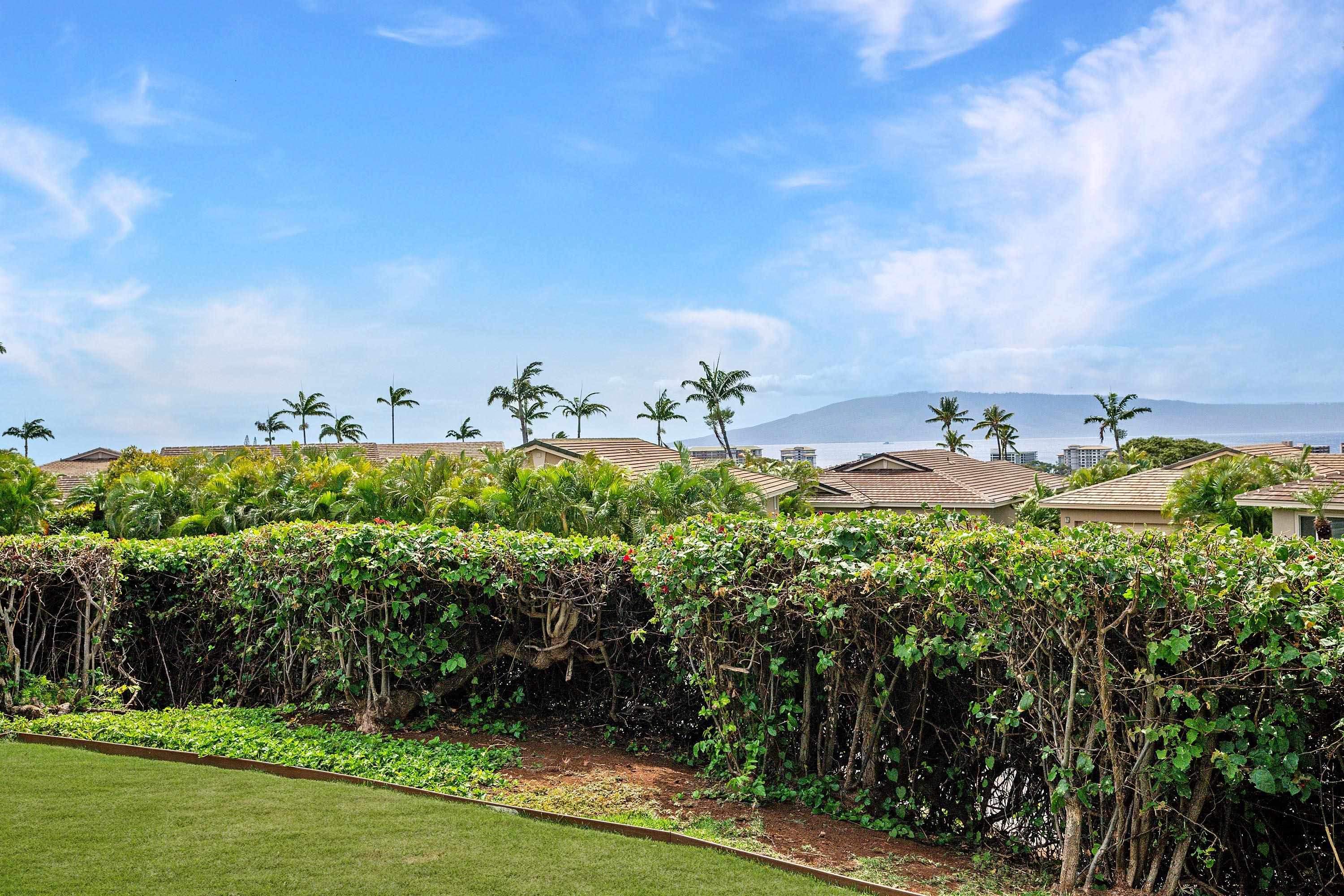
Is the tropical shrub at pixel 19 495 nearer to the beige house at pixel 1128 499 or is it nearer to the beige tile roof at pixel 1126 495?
the beige house at pixel 1128 499

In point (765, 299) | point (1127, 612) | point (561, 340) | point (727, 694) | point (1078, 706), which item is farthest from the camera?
point (561, 340)

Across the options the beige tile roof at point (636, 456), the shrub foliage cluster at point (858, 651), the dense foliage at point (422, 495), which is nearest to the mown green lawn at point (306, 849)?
the shrub foliage cluster at point (858, 651)

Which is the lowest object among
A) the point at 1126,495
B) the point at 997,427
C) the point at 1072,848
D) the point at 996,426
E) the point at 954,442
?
the point at 1072,848

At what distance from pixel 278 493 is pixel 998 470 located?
3561 cm

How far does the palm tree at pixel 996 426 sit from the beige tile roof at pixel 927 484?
48008 millimetres

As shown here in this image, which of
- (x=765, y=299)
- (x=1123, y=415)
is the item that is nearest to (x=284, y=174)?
(x=765, y=299)

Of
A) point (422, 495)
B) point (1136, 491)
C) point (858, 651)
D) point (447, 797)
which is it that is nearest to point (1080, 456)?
point (1136, 491)

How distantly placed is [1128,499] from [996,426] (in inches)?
2638

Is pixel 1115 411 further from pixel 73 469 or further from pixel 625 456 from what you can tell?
pixel 73 469

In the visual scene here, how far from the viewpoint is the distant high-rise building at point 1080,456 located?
403 ft

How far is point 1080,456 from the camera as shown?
140 metres

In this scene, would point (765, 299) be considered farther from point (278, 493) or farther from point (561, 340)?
point (278, 493)

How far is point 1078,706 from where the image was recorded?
4754 millimetres

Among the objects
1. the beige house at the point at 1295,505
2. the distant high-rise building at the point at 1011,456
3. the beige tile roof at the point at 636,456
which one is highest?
the distant high-rise building at the point at 1011,456
